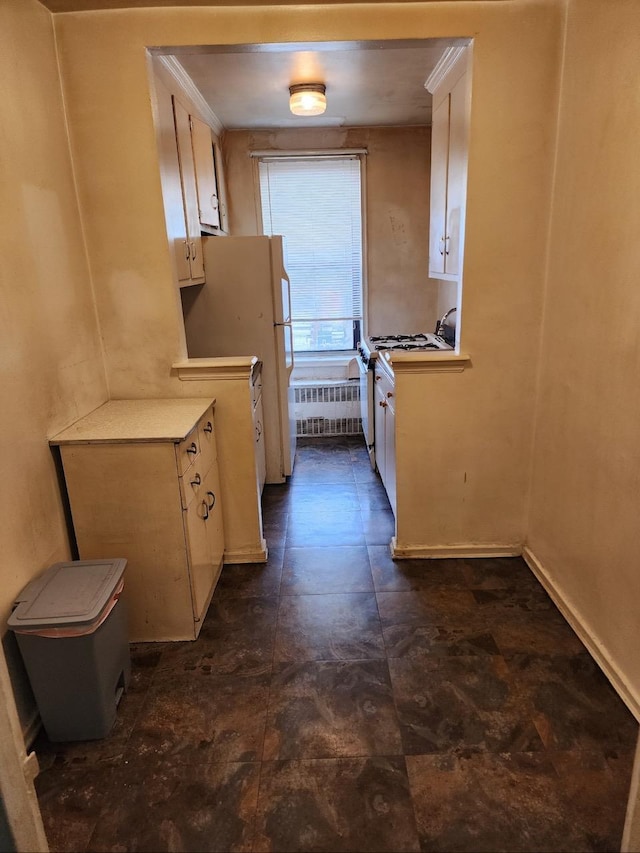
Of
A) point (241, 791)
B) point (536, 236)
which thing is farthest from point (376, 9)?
point (241, 791)

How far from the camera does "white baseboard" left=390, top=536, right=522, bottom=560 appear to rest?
9.05ft

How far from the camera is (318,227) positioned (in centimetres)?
454

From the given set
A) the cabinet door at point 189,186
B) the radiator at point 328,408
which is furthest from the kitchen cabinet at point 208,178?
the radiator at point 328,408

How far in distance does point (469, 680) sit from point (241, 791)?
89 cm

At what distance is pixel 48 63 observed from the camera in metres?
2.10

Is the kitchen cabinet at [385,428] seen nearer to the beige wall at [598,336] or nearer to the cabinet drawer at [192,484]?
the beige wall at [598,336]

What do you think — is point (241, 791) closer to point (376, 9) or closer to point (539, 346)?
point (539, 346)

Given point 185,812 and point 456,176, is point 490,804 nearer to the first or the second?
point 185,812

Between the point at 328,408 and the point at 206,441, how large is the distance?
2.40 m

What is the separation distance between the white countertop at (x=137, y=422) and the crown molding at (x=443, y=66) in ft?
6.69

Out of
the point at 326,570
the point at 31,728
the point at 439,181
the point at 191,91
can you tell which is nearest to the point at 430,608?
the point at 326,570

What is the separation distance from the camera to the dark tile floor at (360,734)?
4.80 feet

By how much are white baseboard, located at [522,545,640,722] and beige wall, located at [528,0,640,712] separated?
12 mm

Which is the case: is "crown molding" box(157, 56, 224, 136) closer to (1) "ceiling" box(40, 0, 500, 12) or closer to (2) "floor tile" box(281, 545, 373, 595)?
→ (1) "ceiling" box(40, 0, 500, 12)
